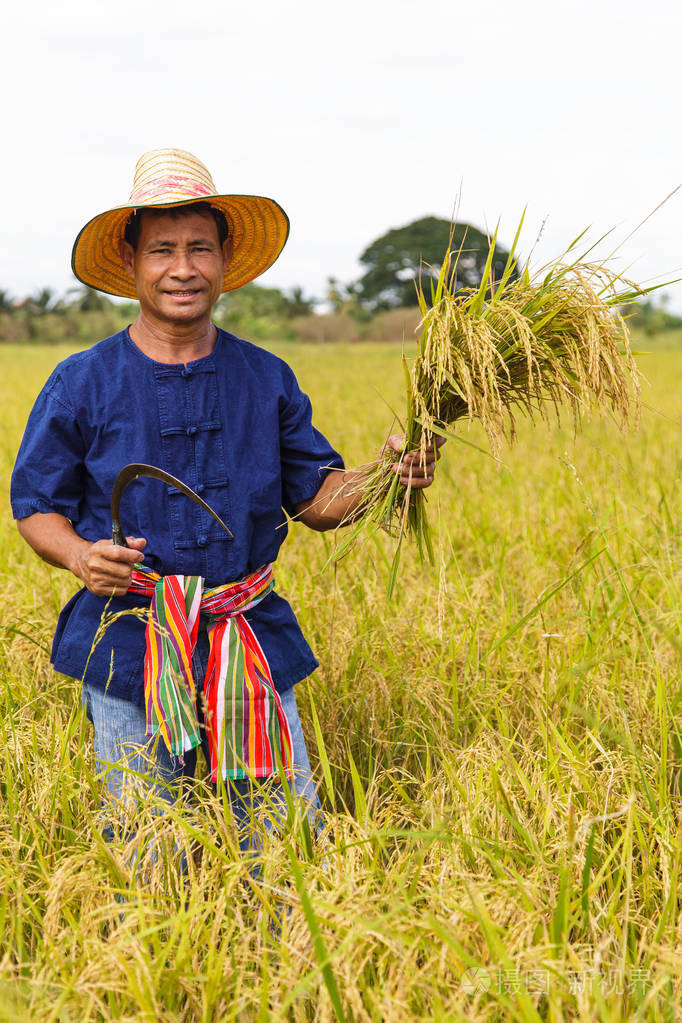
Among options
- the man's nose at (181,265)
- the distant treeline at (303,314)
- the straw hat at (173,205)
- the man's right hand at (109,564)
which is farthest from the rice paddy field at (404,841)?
the distant treeline at (303,314)

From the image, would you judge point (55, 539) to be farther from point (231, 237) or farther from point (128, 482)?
point (231, 237)

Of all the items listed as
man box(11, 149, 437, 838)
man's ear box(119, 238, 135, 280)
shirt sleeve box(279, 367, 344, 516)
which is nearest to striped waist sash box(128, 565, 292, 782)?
man box(11, 149, 437, 838)

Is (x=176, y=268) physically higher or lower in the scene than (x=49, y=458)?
higher

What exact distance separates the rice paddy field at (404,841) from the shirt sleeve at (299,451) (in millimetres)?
180

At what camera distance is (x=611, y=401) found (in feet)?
5.52

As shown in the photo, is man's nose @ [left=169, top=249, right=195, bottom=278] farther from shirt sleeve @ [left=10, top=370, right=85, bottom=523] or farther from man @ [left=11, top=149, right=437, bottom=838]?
Answer: shirt sleeve @ [left=10, top=370, right=85, bottom=523]

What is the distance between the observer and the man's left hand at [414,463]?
172 cm

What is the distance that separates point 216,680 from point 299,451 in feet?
1.65

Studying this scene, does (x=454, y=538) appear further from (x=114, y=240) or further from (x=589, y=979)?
(x=589, y=979)

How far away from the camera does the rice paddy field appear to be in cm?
119

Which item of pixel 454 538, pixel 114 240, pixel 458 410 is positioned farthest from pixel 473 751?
pixel 454 538

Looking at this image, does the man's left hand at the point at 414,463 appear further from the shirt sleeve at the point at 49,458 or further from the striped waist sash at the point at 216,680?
the shirt sleeve at the point at 49,458

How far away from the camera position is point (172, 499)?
5.79 ft

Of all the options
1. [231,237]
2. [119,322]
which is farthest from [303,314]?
[231,237]
